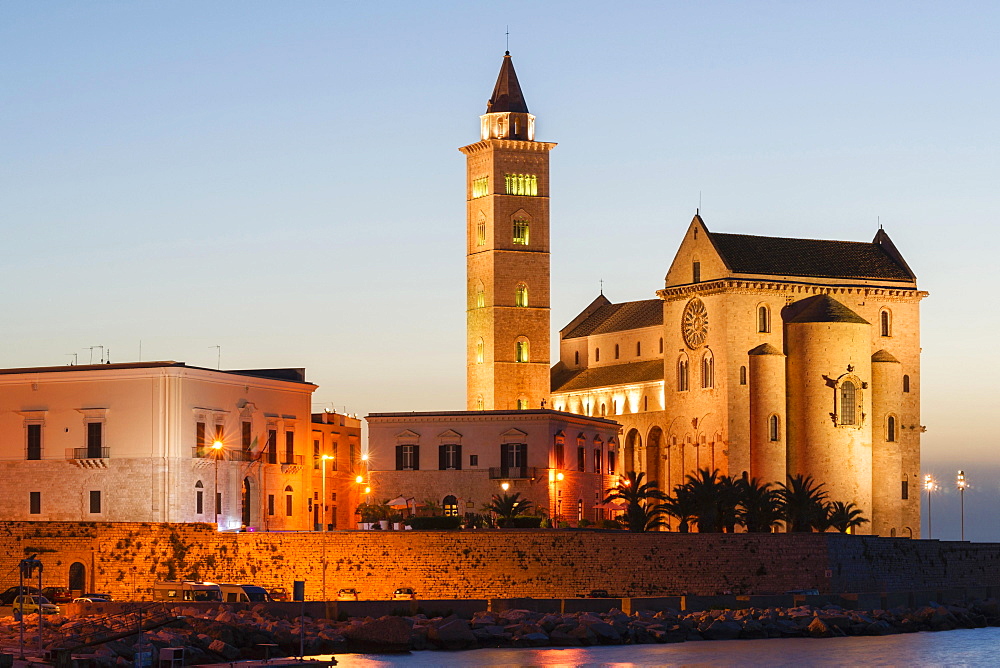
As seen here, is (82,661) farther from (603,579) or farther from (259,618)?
(603,579)

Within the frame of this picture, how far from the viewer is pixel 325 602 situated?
177 ft

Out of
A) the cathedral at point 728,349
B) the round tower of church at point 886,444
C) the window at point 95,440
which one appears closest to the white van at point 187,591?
the window at point 95,440

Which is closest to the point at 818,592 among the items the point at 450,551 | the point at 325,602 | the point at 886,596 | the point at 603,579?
the point at 886,596

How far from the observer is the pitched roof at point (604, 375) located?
88.4 metres

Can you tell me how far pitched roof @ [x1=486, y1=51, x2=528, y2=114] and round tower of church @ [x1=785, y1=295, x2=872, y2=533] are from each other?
17.6 m

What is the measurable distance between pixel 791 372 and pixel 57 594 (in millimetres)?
34569

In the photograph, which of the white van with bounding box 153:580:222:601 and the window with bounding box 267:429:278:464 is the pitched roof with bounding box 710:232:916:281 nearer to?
the window with bounding box 267:429:278:464

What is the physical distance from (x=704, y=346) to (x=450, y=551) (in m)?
26.6

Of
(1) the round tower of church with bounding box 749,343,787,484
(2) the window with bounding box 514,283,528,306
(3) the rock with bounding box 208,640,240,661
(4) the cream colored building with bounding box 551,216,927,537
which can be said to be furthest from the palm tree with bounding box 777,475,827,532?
(3) the rock with bounding box 208,640,240,661

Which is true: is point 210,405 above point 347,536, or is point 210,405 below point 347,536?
above

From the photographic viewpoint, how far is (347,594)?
5872 cm

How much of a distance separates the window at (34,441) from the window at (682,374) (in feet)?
102

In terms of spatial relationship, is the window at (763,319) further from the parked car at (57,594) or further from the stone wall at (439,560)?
the parked car at (57,594)

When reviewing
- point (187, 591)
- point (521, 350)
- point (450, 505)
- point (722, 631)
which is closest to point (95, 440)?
point (187, 591)
